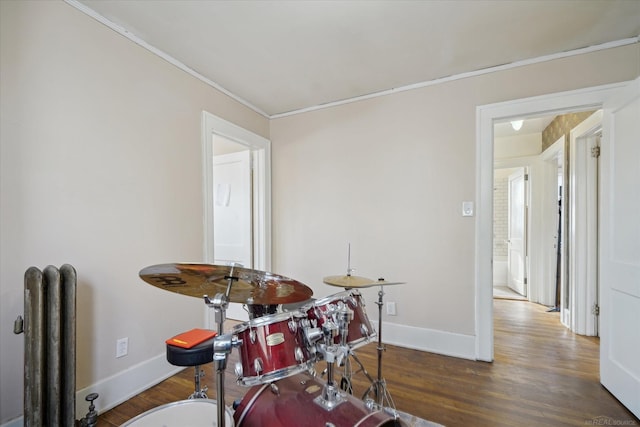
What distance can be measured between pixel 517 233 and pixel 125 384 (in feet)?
18.3

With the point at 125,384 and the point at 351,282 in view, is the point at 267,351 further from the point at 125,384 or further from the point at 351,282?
the point at 125,384

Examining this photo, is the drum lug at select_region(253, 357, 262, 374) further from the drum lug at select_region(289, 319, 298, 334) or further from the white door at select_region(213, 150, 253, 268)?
the white door at select_region(213, 150, 253, 268)

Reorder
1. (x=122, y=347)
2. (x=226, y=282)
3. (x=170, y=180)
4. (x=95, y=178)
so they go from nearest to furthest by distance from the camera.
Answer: (x=226, y=282) < (x=95, y=178) < (x=122, y=347) < (x=170, y=180)

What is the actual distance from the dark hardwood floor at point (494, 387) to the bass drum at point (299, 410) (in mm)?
756

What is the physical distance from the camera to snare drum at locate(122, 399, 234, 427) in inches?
45.9

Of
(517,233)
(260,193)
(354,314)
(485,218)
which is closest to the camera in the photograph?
(354,314)

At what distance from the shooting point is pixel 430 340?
2.56m

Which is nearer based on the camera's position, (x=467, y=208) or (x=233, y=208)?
(x=467, y=208)

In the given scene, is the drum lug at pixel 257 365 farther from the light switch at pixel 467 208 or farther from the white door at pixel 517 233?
the white door at pixel 517 233

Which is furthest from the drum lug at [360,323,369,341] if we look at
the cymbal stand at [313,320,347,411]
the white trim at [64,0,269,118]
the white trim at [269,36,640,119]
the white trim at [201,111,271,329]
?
the white trim at [64,0,269,118]

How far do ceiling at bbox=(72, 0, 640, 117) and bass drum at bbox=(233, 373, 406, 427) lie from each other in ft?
6.61

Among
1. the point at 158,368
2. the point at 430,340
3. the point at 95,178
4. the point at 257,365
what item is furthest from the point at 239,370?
the point at 430,340

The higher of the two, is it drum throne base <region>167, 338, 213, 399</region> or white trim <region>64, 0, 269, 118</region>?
white trim <region>64, 0, 269, 118</region>

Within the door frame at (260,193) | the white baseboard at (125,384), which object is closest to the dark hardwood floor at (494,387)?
the white baseboard at (125,384)
